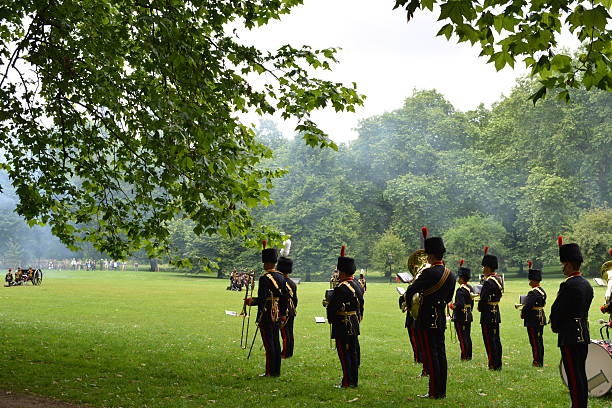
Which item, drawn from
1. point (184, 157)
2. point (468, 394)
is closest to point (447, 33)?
point (184, 157)

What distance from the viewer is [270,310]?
11125 mm

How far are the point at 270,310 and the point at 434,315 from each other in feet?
10.5

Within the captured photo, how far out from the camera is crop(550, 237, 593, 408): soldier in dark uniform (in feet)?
26.7

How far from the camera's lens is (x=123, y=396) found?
30.2 feet

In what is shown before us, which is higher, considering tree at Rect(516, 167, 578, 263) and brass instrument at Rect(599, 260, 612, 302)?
tree at Rect(516, 167, 578, 263)

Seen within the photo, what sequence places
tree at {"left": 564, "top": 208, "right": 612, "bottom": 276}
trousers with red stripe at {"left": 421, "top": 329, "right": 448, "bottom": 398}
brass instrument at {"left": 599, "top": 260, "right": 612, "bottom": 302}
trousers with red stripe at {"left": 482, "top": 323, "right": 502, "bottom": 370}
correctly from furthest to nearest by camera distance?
tree at {"left": 564, "top": 208, "right": 612, "bottom": 276} < trousers with red stripe at {"left": 482, "top": 323, "right": 502, "bottom": 370} < brass instrument at {"left": 599, "top": 260, "right": 612, "bottom": 302} < trousers with red stripe at {"left": 421, "top": 329, "right": 448, "bottom": 398}

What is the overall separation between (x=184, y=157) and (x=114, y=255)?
4088 mm

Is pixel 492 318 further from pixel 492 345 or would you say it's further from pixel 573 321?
pixel 573 321

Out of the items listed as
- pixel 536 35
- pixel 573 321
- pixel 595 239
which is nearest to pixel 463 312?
pixel 573 321

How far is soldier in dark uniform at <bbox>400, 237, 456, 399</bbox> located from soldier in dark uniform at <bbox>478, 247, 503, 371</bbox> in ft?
9.34

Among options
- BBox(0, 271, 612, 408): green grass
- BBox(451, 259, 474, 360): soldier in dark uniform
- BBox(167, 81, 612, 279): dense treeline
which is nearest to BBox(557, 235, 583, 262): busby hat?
BBox(0, 271, 612, 408): green grass

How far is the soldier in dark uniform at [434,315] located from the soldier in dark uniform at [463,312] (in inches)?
143

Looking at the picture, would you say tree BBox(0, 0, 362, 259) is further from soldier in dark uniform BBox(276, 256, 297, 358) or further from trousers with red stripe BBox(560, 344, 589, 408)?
trousers with red stripe BBox(560, 344, 589, 408)

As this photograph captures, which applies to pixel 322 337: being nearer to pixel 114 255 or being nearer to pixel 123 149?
pixel 114 255
